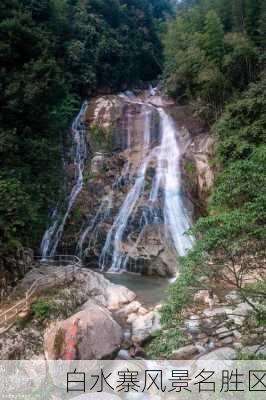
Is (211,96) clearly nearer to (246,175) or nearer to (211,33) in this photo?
(211,33)

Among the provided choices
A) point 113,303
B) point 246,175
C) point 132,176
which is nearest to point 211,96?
point 132,176

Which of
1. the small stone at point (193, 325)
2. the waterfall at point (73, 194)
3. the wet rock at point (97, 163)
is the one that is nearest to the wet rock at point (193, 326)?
the small stone at point (193, 325)

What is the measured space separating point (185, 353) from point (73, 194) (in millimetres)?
10921

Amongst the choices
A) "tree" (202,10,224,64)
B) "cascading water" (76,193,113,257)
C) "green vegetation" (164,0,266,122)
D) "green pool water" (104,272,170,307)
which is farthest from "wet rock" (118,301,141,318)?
"tree" (202,10,224,64)

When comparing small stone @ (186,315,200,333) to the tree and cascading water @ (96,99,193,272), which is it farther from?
the tree

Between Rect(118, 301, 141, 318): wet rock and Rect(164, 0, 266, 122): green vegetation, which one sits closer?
Rect(118, 301, 141, 318): wet rock

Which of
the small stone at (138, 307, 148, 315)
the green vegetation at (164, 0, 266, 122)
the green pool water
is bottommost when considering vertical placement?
the green pool water

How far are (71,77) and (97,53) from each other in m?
3.29

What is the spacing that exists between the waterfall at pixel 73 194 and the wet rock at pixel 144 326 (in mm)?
5975

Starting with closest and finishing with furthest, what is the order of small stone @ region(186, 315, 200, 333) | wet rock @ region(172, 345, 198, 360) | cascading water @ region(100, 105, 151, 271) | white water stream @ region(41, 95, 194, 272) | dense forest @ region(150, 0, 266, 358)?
dense forest @ region(150, 0, 266, 358) → small stone @ region(186, 315, 200, 333) → wet rock @ region(172, 345, 198, 360) → cascading water @ region(100, 105, 151, 271) → white water stream @ region(41, 95, 194, 272)

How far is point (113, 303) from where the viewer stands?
1059cm

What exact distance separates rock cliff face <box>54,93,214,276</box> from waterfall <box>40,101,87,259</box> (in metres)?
0.28

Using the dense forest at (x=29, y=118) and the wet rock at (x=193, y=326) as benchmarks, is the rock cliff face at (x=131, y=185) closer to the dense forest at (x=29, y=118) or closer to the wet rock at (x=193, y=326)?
the dense forest at (x=29, y=118)

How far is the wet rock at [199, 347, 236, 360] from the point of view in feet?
23.2
